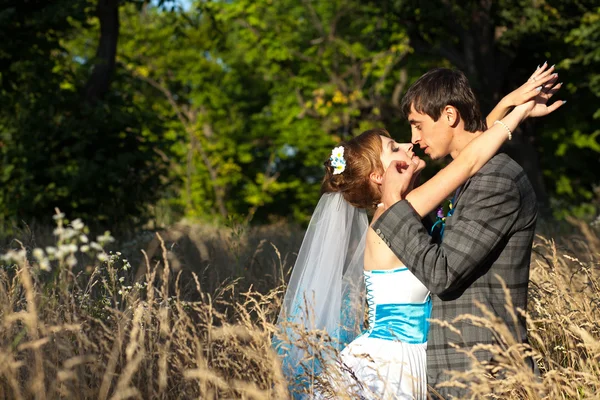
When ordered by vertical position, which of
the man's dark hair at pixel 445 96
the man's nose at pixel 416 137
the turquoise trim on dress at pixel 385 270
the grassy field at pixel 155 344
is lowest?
the grassy field at pixel 155 344

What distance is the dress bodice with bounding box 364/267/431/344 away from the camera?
140 inches

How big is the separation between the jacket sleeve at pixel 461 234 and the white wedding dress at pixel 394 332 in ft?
1.60

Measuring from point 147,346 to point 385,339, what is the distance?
1.16 meters

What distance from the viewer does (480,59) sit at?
16188 millimetres

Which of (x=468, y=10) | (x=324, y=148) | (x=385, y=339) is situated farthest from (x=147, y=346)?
(x=324, y=148)

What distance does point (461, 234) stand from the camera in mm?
3025

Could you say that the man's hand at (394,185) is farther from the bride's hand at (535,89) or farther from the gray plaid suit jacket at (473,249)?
the bride's hand at (535,89)

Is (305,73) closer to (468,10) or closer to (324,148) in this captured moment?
(324,148)

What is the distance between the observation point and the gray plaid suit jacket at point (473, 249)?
3.00m

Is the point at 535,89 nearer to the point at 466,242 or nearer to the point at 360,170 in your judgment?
the point at 466,242

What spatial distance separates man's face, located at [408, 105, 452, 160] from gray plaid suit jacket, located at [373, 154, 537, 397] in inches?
12.6

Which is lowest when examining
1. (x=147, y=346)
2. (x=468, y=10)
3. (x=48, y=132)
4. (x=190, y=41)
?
(x=147, y=346)

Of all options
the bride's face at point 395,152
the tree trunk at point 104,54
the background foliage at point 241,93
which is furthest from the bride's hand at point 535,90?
the tree trunk at point 104,54

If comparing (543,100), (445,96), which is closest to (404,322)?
(445,96)
